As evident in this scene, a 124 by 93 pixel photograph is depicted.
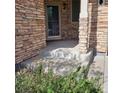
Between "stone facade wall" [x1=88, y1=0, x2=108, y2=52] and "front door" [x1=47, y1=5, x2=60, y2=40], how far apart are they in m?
2.28

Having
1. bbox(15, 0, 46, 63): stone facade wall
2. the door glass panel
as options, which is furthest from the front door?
bbox(15, 0, 46, 63): stone facade wall

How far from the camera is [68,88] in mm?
1451

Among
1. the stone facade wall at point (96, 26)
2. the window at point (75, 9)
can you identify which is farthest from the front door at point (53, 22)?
the stone facade wall at point (96, 26)

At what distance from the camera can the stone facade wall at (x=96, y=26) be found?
485cm

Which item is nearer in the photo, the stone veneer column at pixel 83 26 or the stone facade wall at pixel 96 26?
the stone veneer column at pixel 83 26

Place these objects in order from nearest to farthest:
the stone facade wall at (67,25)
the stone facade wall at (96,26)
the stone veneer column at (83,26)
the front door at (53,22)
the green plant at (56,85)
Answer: the green plant at (56,85) → the stone veneer column at (83,26) → the stone facade wall at (96,26) → the front door at (53,22) → the stone facade wall at (67,25)

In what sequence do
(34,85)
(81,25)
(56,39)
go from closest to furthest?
(34,85)
(81,25)
(56,39)

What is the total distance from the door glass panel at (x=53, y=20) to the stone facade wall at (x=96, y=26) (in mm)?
2360

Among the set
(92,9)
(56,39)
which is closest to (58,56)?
(92,9)

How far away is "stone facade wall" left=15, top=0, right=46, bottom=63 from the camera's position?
430 centimetres

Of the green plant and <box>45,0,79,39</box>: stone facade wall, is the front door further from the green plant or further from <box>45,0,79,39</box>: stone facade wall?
the green plant

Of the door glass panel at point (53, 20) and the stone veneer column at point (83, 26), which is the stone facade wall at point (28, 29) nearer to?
the stone veneer column at point (83, 26)
